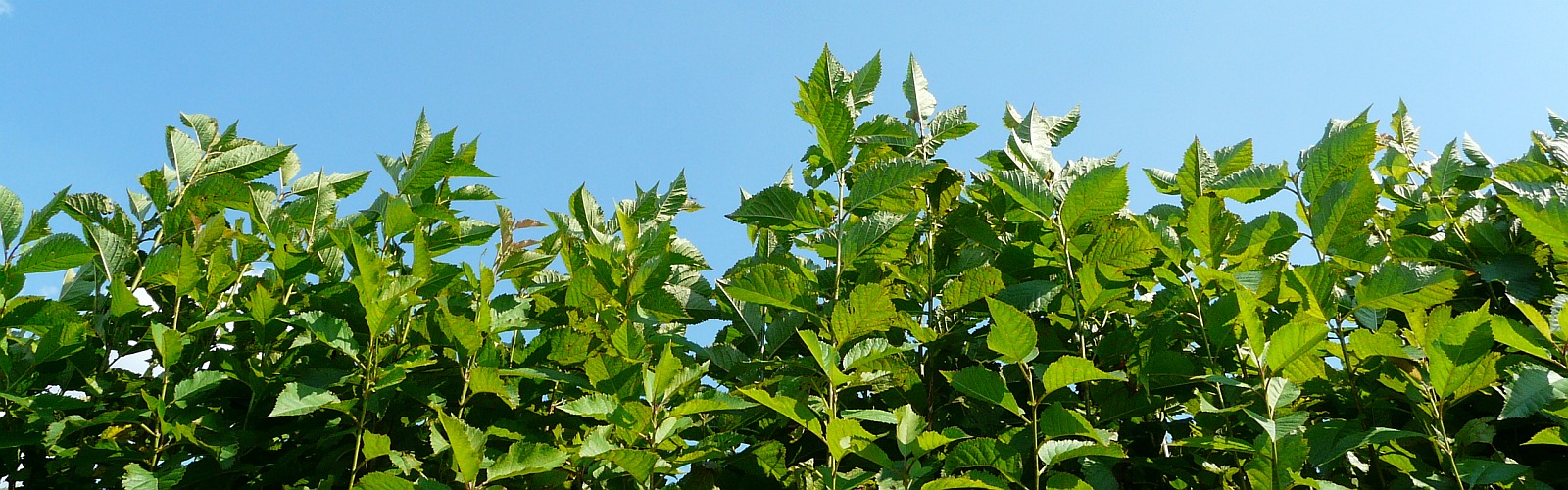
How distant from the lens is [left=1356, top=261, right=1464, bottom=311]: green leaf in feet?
5.73

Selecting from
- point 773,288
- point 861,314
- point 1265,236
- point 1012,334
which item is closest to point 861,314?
point 861,314

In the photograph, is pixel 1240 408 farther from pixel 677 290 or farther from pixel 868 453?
pixel 677 290

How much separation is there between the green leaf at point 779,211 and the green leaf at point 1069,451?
658 mm

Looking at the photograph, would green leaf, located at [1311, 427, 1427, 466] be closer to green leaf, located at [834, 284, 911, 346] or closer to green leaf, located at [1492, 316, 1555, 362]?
green leaf, located at [1492, 316, 1555, 362]

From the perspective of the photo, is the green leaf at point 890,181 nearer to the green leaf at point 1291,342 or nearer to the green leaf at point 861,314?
the green leaf at point 861,314

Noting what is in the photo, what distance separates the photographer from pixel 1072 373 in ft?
5.17

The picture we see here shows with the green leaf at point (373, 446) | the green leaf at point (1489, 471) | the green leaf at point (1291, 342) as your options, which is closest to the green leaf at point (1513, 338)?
the green leaf at point (1489, 471)

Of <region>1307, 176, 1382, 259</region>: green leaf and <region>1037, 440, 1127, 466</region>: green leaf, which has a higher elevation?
<region>1307, 176, 1382, 259</region>: green leaf

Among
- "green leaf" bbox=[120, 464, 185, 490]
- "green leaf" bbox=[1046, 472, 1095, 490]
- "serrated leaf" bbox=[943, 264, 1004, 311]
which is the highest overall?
"serrated leaf" bbox=[943, 264, 1004, 311]

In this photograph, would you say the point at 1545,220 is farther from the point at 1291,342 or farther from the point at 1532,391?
the point at 1291,342

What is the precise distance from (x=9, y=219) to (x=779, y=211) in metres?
1.60

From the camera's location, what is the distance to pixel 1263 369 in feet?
5.26

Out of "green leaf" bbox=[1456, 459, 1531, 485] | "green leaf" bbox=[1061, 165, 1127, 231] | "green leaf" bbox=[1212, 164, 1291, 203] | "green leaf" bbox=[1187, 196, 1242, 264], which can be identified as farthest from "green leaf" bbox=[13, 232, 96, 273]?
"green leaf" bbox=[1456, 459, 1531, 485]

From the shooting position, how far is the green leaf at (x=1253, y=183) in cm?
201
